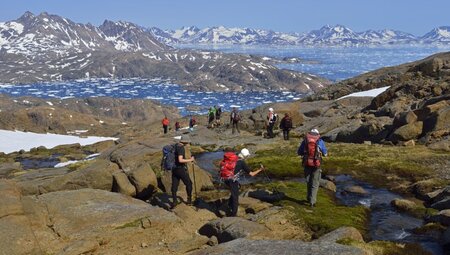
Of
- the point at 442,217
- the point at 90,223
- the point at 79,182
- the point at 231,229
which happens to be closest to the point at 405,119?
the point at 442,217

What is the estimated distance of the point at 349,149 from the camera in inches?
1576

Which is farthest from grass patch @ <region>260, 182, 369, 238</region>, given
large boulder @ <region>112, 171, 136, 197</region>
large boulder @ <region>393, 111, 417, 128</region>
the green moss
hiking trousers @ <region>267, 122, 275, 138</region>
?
hiking trousers @ <region>267, 122, 275, 138</region>

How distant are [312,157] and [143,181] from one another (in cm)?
937

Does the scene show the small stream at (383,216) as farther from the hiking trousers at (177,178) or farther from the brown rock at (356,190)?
the hiking trousers at (177,178)

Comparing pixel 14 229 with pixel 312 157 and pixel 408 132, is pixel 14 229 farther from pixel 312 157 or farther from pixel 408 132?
pixel 408 132

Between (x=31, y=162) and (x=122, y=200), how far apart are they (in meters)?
40.9

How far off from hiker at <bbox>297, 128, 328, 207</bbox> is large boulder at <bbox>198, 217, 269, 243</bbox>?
4957mm

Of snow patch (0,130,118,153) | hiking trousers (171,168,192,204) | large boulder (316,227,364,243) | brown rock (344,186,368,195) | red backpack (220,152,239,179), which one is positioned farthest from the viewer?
snow patch (0,130,118,153)

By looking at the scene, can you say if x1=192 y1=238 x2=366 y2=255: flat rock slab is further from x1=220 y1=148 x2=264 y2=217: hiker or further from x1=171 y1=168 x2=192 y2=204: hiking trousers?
x1=171 y1=168 x2=192 y2=204: hiking trousers

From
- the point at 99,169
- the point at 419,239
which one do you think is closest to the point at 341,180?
the point at 419,239

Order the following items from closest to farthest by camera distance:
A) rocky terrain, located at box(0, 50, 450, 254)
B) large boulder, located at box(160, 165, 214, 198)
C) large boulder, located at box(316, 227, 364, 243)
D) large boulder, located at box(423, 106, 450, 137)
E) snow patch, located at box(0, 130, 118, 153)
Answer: rocky terrain, located at box(0, 50, 450, 254) → large boulder, located at box(316, 227, 364, 243) → large boulder, located at box(160, 165, 214, 198) → large boulder, located at box(423, 106, 450, 137) → snow patch, located at box(0, 130, 118, 153)

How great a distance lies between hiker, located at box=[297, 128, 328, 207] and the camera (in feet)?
70.4

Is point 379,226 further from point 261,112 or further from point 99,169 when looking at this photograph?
point 261,112

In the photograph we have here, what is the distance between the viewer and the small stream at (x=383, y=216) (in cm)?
1869
